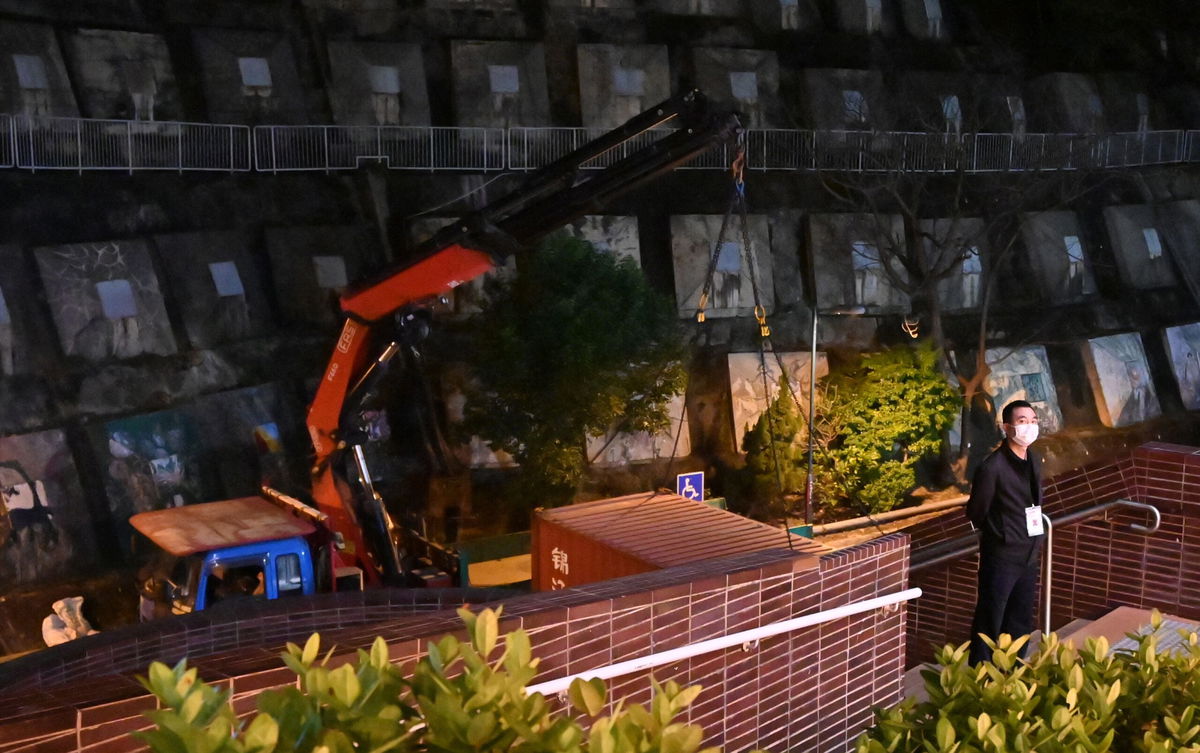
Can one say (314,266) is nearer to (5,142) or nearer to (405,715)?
(5,142)

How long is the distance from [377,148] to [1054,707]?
19332 mm

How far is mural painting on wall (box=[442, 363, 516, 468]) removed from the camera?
21.2 metres

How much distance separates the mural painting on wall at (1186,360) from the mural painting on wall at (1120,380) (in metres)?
0.95

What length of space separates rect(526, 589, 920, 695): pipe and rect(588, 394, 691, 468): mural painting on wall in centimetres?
1676

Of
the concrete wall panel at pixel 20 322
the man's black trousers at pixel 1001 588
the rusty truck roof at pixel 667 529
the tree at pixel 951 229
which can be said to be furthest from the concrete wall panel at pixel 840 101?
the man's black trousers at pixel 1001 588

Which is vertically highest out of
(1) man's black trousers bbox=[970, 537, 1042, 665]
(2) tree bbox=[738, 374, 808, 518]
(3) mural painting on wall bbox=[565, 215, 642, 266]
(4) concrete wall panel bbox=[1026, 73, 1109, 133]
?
(4) concrete wall panel bbox=[1026, 73, 1109, 133]

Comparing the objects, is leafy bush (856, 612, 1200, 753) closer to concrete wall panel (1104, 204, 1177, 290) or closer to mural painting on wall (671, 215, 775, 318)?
mural painting on wall (671, 215, 775, 318)

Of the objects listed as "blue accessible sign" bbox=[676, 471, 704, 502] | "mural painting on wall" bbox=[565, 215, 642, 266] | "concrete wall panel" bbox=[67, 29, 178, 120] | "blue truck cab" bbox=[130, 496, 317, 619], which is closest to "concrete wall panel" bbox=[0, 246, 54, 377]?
"concrete wall panel" bbox=[67, 29, 178, 120]

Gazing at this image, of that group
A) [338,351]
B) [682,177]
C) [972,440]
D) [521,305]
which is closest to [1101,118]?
[972,440]

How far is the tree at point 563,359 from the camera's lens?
18844 mm

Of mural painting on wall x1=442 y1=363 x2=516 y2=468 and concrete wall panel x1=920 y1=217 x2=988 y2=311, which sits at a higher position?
concrete wall panel x1=920 y1=217 x2=988 y2=311

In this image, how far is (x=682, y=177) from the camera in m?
24.4

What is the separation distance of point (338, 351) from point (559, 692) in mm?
10976

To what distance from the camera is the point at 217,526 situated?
12.9 metres
